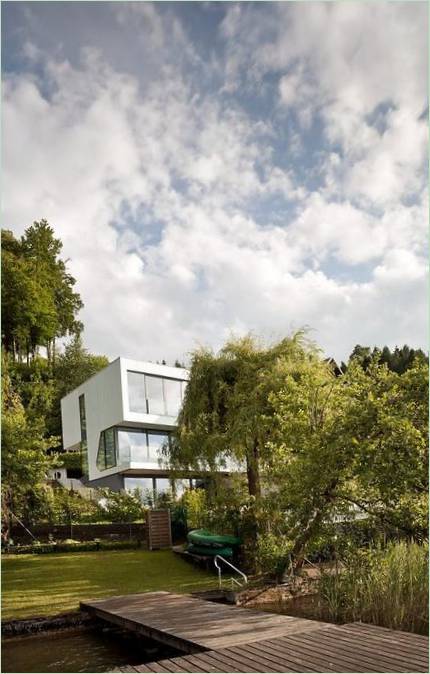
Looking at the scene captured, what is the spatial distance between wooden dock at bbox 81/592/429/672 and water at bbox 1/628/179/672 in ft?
1.07

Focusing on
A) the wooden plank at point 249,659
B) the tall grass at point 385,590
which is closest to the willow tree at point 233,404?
the tall grass at point 385,590

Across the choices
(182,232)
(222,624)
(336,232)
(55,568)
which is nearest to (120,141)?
(182,232)

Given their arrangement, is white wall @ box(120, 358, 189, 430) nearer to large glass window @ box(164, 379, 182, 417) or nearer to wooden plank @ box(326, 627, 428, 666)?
large glass window @ box(164, 379, 182, 417)

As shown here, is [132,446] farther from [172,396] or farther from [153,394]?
[172,396]

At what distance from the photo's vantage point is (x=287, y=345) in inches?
571

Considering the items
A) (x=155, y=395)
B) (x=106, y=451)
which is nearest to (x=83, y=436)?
(x=106, y=451)

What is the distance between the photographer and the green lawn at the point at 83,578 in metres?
11.2

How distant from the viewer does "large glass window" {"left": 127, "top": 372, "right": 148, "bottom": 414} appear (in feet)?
81.2

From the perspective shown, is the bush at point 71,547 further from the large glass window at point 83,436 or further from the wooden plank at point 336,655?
the wooden plank at point 336,655

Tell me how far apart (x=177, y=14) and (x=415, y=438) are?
5.98m

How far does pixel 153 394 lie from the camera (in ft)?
84.5

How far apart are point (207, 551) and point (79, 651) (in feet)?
19.8

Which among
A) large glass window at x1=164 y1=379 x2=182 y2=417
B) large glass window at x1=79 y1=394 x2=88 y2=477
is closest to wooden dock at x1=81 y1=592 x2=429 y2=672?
large glass window at x1=164 y1=379 x2=182 y2=417

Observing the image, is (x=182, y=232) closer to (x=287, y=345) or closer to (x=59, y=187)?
(x=59, y=187)
